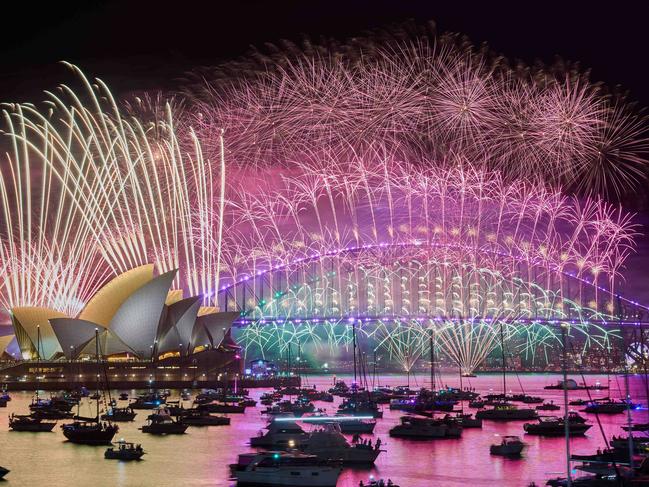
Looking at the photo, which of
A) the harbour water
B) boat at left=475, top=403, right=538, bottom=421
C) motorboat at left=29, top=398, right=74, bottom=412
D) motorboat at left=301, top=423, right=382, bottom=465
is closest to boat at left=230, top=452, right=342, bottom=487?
the harbour water

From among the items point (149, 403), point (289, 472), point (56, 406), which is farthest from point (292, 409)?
point (289, 472)

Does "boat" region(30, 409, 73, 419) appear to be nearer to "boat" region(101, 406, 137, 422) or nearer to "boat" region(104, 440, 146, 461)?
"boat" region(101, 406, 137, 422)

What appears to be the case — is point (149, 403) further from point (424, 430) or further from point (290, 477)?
point (290, 477)

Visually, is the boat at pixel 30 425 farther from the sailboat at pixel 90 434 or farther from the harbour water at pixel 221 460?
the sailboat at pixel 90 434

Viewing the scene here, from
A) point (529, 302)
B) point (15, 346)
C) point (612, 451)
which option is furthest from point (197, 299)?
point (612, 451)

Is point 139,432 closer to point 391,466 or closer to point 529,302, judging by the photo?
point 391,466

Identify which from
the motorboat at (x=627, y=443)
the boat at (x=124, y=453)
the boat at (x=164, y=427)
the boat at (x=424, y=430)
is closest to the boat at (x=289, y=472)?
the boat at (x=124, y=453)
